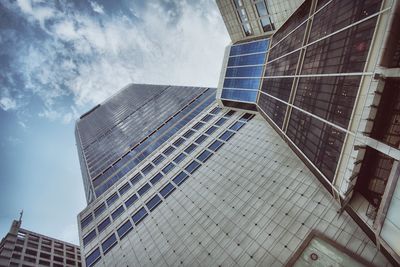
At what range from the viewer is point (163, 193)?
3981 cm

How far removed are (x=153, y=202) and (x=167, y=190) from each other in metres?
2.76

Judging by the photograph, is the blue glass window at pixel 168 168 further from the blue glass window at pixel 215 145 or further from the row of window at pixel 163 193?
the blue glass window at pixel 215 145

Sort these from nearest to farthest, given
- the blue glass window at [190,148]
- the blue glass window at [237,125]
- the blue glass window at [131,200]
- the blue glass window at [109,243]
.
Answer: the blue glass window at [109,243] → the blue glass window at [131,200] → the blue glass window at [237,125] → the blue glass window at [190,148]

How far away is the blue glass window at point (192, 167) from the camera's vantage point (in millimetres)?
40594

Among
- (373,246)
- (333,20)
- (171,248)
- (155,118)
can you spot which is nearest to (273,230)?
(373,246)

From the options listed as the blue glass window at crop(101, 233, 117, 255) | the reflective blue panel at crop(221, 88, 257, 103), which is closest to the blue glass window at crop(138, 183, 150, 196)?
the blue glass window at crop(101, 233, 117, 255)

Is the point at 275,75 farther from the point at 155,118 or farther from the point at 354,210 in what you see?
the point at 155,118

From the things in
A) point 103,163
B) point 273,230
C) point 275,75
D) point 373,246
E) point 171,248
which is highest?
point 275,75

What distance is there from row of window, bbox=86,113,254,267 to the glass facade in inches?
280

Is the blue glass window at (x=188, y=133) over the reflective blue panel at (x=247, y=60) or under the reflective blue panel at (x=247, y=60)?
under

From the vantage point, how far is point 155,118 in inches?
3455

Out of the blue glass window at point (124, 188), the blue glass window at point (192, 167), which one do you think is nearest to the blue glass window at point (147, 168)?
the blue glass window at point (124, 188)

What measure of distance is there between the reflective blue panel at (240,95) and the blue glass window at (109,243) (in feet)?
110

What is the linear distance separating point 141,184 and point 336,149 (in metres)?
34.9
